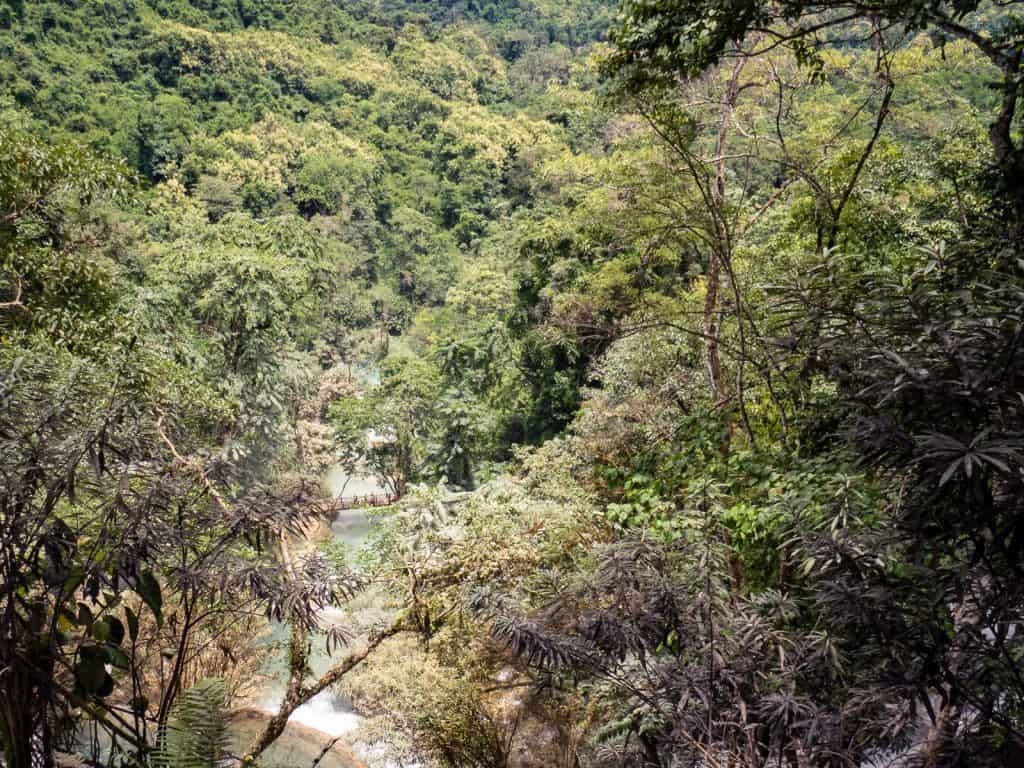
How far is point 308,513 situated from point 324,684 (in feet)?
4.08

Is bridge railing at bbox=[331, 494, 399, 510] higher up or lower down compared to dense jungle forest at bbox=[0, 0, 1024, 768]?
lower down

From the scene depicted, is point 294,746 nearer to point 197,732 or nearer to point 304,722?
point 304,722

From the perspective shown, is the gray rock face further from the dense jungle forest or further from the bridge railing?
the bridge railing

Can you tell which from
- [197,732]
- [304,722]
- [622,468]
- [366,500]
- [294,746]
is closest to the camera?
[197,732]

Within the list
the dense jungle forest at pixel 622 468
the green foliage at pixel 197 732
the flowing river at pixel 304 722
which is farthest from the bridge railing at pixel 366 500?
the green foliage at pixel 197 732

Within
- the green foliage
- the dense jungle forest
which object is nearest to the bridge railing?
the dense jungle forest

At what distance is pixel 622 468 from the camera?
4875 mm

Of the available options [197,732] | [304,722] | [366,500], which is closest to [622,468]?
[197,732]

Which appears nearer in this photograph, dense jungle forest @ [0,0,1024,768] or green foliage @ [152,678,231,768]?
dense jungle forest @ [0,0,1024,768]

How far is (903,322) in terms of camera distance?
1.62 meters

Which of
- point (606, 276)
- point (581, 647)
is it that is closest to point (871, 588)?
point (581, 647)

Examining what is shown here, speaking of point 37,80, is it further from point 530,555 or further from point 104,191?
point 530,555

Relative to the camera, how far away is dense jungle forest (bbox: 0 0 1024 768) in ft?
5.51

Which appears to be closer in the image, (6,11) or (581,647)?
(581,647)
